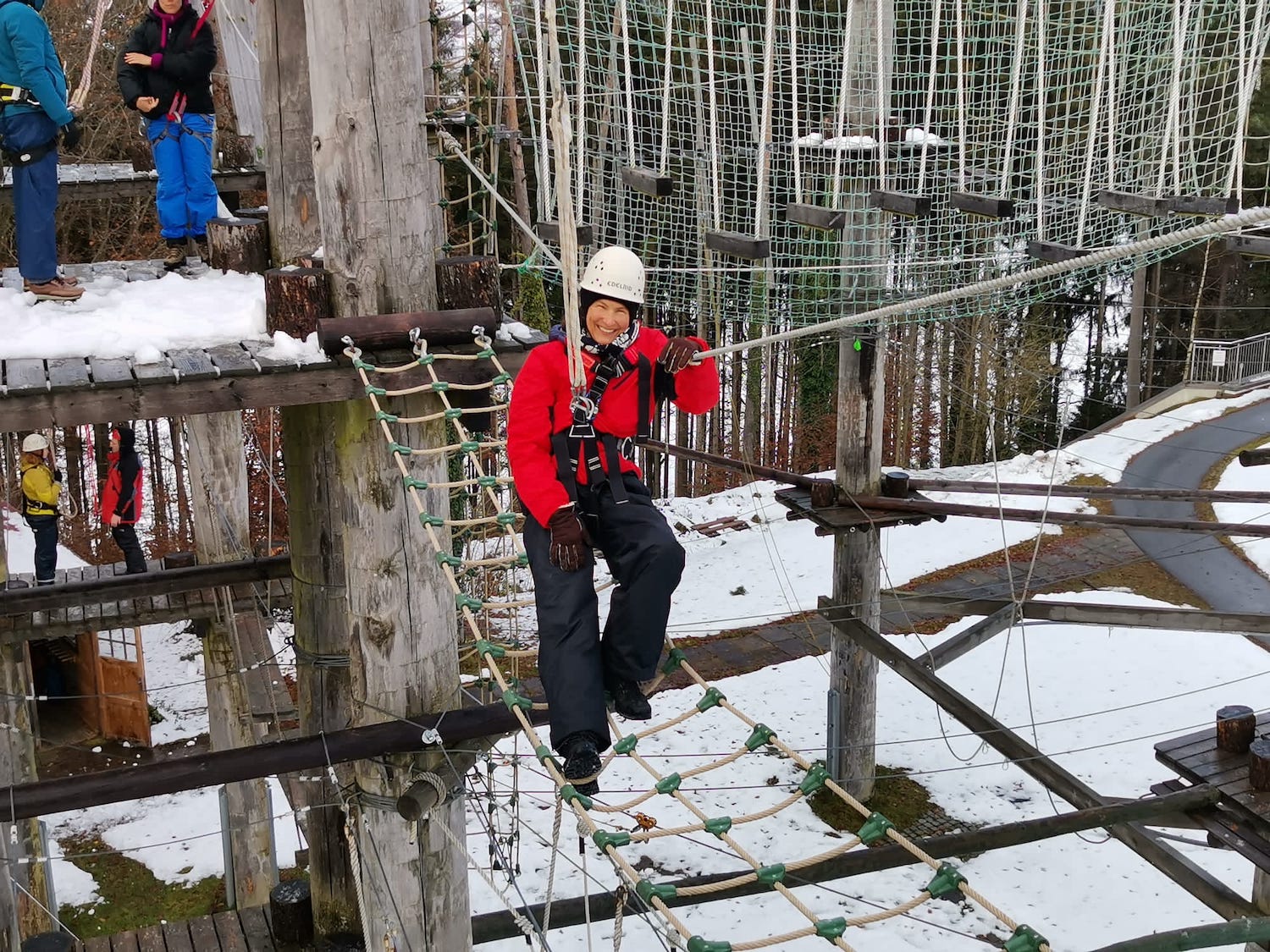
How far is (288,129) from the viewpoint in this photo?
4758 millimetres

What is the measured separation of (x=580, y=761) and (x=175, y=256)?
3.41 m

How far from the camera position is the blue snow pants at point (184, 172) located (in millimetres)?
5586

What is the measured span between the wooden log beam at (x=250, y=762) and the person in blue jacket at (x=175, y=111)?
2.52 m

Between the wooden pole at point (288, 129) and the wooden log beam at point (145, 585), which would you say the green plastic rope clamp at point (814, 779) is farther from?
the wooden log beam at point (145, 585)

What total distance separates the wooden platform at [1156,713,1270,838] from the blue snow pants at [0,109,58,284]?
4.95 m

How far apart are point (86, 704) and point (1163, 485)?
13.1 m

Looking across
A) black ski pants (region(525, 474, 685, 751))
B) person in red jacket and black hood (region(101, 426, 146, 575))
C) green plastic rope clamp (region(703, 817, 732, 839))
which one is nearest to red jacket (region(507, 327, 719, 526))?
black ski pants (region(525, 474, 685, 751))

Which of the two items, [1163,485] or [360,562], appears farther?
[1163,485]

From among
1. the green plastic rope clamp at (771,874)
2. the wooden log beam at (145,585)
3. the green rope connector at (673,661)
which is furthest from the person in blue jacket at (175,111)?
the green plastic rope clamp at (771,874)

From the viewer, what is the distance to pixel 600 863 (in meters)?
8.77

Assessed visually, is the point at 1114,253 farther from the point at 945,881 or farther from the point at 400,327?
the point at 400,327

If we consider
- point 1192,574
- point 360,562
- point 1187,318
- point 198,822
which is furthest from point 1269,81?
point 360,562

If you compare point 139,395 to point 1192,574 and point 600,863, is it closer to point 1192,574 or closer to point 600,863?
point 600,863

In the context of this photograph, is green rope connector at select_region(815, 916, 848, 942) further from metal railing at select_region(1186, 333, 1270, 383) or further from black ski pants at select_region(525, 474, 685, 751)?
metal railing at select_region(1186, 333, 1270, 383)
